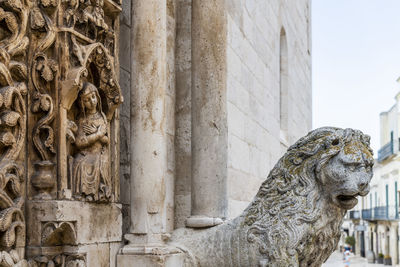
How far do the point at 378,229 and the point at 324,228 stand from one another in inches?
1503

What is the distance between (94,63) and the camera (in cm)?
322

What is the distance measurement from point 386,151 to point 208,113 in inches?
1331

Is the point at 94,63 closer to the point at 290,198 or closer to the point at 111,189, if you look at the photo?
the point at 111,189

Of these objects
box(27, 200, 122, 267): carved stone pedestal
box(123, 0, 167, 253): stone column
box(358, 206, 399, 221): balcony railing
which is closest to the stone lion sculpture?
box(123, 0, 167, 253): stone column

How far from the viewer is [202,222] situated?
377 centimetres

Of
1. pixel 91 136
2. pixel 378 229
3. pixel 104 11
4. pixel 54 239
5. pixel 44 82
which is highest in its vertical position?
pixel 104 11

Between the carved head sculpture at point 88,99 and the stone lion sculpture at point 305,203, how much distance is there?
3.16 feet

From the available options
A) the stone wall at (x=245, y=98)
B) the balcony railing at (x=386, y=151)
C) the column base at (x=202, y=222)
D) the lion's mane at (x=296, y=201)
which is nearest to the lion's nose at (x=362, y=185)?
the lion's mane at (x=296, y=201)

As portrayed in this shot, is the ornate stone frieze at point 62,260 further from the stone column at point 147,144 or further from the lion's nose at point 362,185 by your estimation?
the lion's nose at point 362,185

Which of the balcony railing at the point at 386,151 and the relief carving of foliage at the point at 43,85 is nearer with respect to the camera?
the relief carving of foliage at the point at 43,85

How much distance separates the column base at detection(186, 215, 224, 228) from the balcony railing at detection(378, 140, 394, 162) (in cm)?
3204

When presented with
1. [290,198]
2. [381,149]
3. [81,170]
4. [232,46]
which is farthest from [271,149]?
[381,149]

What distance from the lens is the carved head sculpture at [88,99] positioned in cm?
309

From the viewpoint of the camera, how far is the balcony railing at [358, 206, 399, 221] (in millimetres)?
34219
